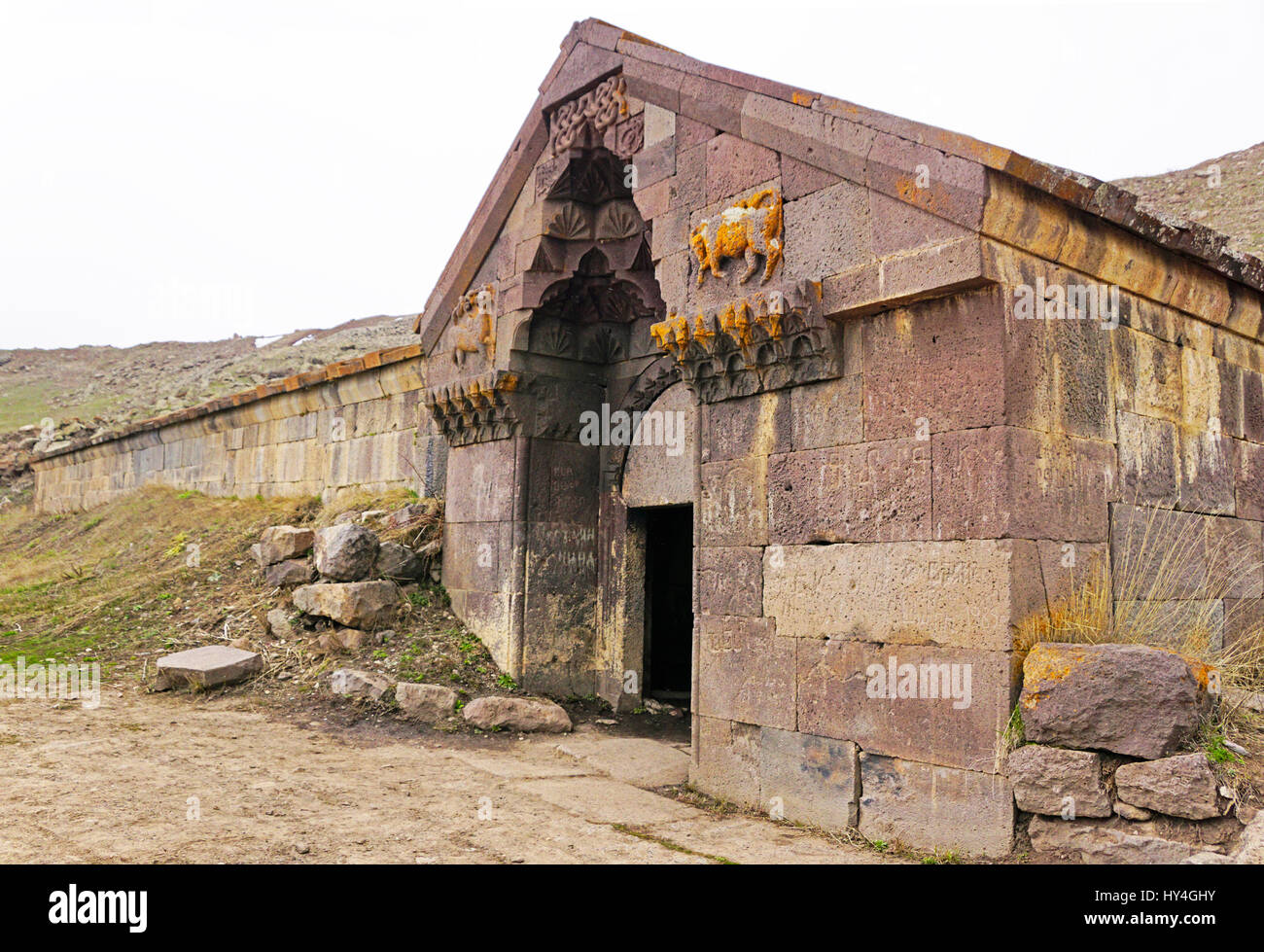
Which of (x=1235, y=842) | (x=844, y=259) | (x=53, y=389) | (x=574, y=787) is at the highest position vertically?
(x=53, y=389)

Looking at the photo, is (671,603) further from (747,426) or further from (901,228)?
(901,228)

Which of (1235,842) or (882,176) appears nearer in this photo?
(1235,842)

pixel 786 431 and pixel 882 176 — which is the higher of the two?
pixel 882 176

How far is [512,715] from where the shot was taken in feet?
24.3

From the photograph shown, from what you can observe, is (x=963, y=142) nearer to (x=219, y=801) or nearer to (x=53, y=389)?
(x=219, y=801)

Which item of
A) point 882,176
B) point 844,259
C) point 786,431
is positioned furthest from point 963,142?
point 786,431

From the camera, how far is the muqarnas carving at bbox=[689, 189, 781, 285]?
5801mm

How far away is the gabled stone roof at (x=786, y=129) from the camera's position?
478 cm

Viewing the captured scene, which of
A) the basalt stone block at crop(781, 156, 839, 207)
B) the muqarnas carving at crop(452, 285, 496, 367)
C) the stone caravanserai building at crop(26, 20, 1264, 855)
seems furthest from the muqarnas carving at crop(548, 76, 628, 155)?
the basalt stone block at crop(781, 156, 839, 207)

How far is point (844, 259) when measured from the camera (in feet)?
17.6

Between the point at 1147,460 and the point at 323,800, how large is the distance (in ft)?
15.8

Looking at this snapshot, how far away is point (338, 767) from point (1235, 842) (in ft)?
15.6

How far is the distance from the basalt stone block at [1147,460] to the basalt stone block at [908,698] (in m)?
Answer: 1.38

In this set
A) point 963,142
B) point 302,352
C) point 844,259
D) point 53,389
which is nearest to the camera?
point 963,142
